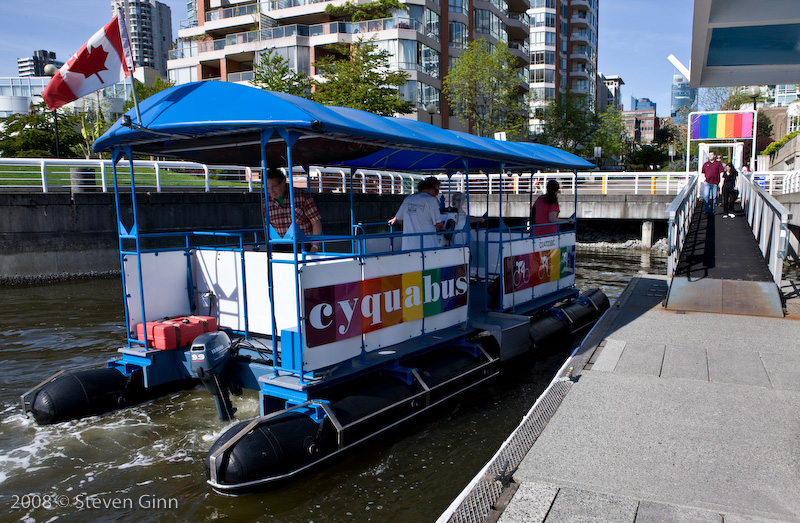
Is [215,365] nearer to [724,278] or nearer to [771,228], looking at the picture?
[724,278]

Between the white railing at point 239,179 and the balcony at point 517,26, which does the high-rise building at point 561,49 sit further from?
the white railing at point 239,179

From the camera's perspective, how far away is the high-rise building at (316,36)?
41.8 metres

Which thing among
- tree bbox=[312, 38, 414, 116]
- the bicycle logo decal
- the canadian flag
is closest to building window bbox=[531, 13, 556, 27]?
tree bbox=[312, 38, 414, 116]

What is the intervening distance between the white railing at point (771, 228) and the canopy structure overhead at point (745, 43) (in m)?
5.15

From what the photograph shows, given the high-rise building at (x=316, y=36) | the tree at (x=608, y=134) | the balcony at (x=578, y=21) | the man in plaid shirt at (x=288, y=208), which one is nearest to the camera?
the man in plaid shirt at (x=288, y=208)

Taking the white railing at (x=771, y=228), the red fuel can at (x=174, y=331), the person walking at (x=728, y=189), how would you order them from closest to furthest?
the red fuel can at (x=174, y=331) < the white railing at (x=771, y=228) < the person walking at (x=728, y=189)

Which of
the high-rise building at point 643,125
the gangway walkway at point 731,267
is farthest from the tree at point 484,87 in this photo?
the high-rise building at point 643,125

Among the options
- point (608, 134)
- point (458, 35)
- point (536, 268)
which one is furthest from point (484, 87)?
point (536, 268)

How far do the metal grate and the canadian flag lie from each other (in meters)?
5.26

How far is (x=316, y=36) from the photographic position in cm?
4397

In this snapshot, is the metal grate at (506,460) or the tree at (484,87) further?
the tree at (484,87)

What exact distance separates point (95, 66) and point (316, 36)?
135ft

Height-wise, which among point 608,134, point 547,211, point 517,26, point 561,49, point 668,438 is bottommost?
point 668,438

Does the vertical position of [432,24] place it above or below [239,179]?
above
